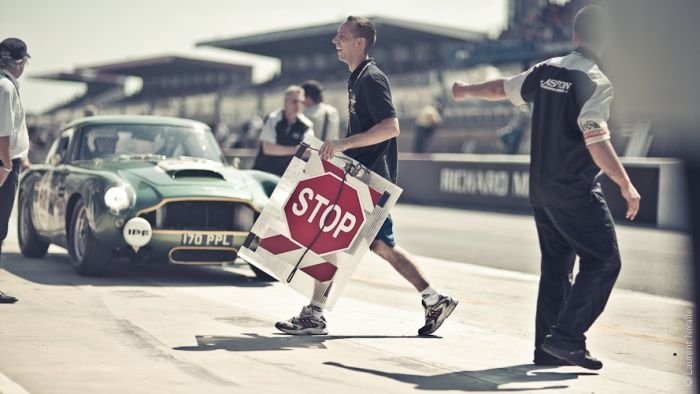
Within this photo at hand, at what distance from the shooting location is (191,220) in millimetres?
8602

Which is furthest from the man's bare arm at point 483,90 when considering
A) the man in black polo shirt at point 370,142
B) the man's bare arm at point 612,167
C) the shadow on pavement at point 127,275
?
the shadow on pavement at point 127,275

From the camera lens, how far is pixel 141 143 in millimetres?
9773

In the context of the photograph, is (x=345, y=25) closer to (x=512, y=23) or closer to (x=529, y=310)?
(x=529, y=310)

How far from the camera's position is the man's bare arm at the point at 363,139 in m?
6.15

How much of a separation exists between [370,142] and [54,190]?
4.30 meters

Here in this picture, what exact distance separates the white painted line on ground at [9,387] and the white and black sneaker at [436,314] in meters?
2.50

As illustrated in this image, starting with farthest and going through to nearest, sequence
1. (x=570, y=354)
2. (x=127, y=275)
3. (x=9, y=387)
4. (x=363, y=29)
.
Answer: (x=127, y=275) < (x=363, y=29) < (x=570, y=354) < (x=9, y=387)

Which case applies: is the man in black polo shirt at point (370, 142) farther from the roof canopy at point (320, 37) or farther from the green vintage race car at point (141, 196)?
the roof canopy at point (320, 37)

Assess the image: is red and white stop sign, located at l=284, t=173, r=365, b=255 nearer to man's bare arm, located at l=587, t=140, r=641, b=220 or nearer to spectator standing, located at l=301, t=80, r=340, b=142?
man's bare arm, located at l=587, t=140, r=641, b=220

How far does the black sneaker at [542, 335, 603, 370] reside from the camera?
521cm

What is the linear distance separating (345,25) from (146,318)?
208 cm

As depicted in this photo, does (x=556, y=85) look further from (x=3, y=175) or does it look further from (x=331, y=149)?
(x=3, y=175)

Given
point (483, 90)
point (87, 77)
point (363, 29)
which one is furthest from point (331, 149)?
point (87, 77)

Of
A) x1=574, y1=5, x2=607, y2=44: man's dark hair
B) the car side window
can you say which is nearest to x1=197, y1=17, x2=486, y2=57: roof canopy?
the car side window
